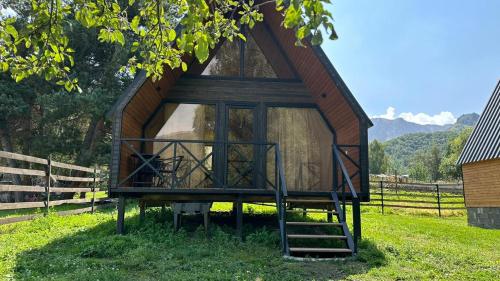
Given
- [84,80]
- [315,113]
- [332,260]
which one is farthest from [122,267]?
[84,80]

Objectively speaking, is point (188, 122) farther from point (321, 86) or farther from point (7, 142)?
point (7, 142)

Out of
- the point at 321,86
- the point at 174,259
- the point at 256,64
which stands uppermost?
the point at 256,64

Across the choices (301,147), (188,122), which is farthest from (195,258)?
(301,147)

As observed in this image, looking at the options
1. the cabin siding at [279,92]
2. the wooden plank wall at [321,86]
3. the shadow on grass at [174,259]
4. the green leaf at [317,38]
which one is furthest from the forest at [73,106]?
the green leaf at [317,38]

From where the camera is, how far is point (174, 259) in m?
6.18

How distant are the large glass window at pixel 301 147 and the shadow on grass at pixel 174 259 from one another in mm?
2485

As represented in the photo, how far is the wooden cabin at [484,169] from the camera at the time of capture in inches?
640

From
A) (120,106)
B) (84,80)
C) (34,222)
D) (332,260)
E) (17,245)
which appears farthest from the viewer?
(84,80)

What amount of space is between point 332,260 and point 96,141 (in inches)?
628

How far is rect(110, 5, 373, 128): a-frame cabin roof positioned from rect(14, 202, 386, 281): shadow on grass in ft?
9.44

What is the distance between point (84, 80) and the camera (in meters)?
18.0

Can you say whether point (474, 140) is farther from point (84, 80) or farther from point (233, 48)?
point (84, 80)

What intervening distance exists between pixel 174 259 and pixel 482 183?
15997mm

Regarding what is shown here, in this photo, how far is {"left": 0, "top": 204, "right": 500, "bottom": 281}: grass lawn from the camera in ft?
17.7
